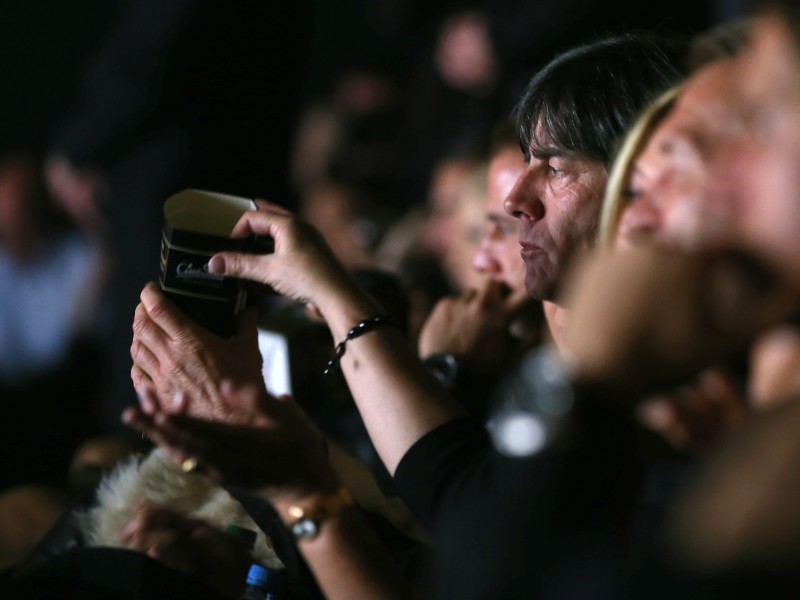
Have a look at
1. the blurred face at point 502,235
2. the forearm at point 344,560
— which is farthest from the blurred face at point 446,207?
the forearm at point 344,560

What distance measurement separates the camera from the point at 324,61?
12.5ft

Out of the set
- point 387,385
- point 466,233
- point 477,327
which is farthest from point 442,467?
point 466,233

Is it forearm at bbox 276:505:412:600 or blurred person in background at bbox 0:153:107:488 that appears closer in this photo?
forearm at bbox 276:505:412:600

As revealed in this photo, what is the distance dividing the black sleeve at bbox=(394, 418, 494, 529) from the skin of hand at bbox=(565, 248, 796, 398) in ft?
0.97

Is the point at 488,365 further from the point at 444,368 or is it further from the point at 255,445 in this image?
the point at 255,445

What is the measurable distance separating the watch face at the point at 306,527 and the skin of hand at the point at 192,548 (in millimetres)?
173

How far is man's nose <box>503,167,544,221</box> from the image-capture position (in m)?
1.27

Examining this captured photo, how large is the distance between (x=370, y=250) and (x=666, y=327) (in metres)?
2.09

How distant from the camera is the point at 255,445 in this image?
2.91 feet

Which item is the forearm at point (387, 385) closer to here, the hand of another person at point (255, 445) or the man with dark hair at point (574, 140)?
the hand of another person at point (255, 445)

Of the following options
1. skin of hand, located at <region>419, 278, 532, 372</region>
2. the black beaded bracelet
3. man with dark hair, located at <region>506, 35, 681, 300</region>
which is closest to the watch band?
the black beaded bracelet

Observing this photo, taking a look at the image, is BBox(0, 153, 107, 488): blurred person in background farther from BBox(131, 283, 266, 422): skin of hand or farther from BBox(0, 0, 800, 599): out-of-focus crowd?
BBox(131, 283, 266, 422): skin of hand

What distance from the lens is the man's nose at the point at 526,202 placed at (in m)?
1.27

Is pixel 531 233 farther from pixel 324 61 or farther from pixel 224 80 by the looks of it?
pixel 324 61
